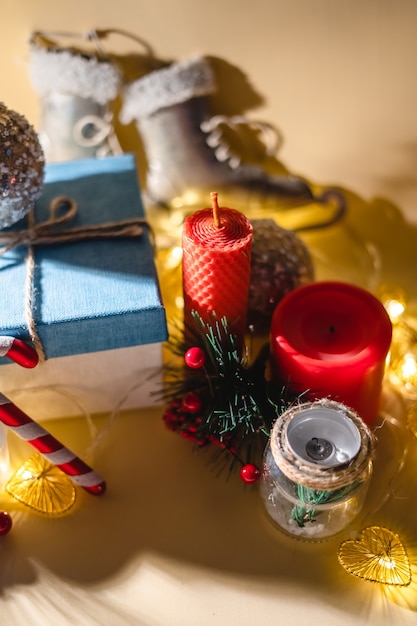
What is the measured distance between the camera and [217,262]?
809mm

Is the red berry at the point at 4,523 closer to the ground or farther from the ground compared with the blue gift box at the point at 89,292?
Result: closer to the ground

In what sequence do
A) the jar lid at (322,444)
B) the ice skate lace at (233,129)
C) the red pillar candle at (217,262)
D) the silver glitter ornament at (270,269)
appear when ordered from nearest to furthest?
the jar lid at (322,444) < the red pillar candle at (217,262) < the silver glitter ornament at (270,269) < the ice skate lace at (233,129)

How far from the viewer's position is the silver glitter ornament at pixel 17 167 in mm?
813

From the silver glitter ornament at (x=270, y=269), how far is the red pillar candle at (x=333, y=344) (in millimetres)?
47

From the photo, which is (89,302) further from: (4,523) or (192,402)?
(4,523)

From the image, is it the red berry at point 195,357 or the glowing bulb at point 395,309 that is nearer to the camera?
the red berry at point 195,357

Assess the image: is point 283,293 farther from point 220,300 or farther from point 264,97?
point 264,97

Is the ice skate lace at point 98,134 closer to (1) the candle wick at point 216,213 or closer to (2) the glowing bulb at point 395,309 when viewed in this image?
(1) the candle wick at point 216,213

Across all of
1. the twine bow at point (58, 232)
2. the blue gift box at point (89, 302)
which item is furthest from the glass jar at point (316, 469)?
the twine bow at point (58, 232)

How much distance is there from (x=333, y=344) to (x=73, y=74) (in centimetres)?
54

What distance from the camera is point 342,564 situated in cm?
80

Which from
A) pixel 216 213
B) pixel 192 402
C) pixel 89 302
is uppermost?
pixel 216 213

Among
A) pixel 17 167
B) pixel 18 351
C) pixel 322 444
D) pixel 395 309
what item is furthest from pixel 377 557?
pixel 17 167

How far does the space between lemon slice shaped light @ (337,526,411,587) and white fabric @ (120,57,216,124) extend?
0.65 m
